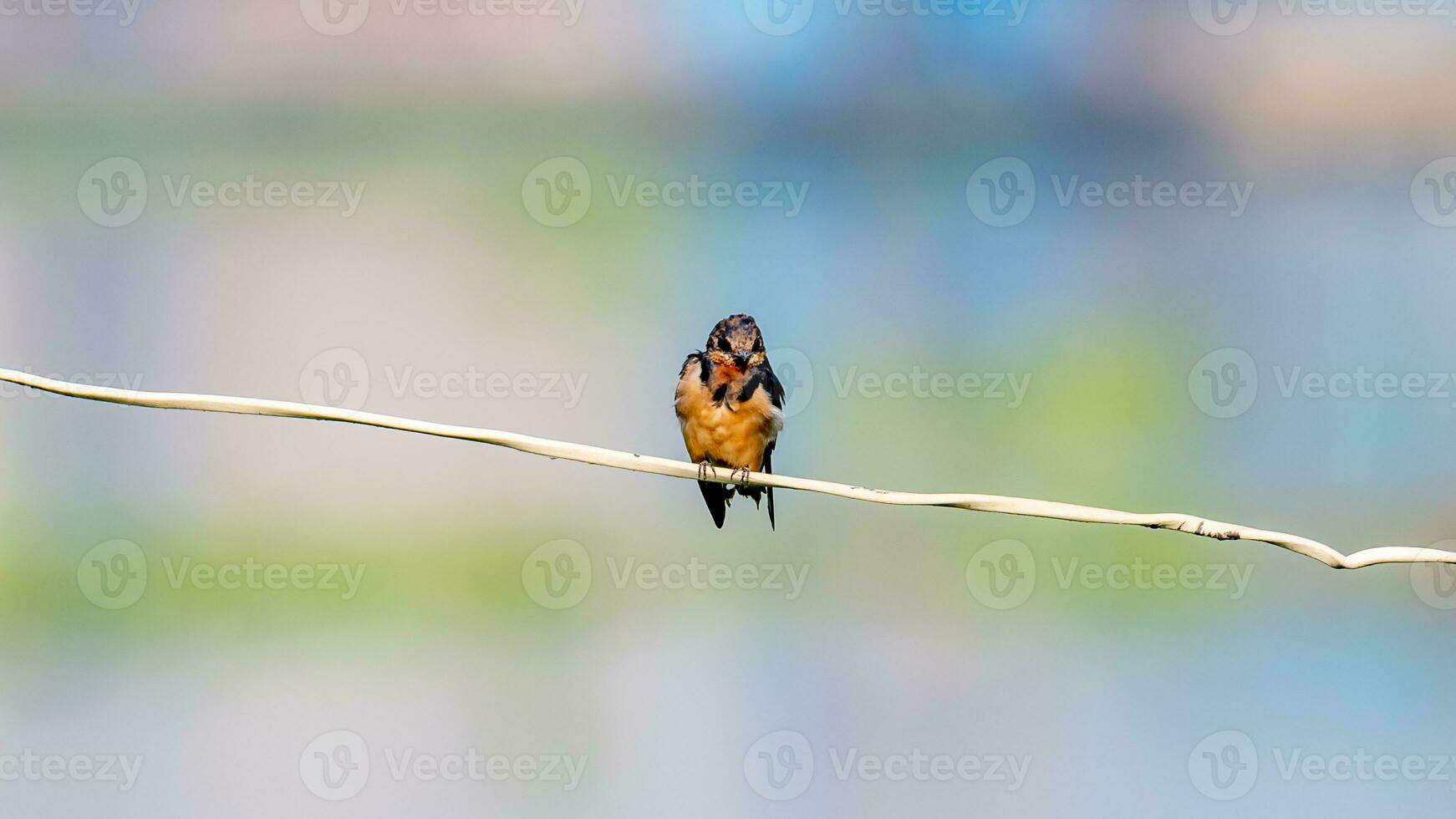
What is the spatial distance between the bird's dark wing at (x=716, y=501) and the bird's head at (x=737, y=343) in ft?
1.55

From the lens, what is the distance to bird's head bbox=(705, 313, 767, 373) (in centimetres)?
389

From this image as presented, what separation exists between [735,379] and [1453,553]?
2383mm

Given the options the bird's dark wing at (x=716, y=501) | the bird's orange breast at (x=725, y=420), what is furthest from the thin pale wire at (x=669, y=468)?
the bird's dark wing at (x=716, y=501)

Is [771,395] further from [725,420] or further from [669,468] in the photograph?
[669,468]

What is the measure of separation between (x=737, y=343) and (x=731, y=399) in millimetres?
171

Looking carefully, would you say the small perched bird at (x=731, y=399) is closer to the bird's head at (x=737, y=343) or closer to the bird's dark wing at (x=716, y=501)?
the bird's head at (x=737, y=343)

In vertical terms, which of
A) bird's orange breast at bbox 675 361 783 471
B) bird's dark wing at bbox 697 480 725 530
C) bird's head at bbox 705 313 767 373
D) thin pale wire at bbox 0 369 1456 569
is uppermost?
bird's head at bbox 705 313 767 373

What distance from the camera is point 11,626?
1083 centimetres

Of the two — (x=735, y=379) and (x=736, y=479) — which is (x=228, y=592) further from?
(x=736, y=479)

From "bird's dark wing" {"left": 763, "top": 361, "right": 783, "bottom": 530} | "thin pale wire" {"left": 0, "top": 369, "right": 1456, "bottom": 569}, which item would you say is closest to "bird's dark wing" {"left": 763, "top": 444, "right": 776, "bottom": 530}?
"bird's dark wing" {"left": 763, "top": 361, "right": 783, "bottom": 530}

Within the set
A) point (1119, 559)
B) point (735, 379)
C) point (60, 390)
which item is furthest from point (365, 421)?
point (1119, 559)

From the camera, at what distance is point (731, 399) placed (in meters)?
3.91

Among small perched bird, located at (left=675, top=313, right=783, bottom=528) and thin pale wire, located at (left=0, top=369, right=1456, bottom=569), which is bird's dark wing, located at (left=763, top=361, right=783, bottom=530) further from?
thin pale wire, located at (left=0, top=369, right=1456, bottom=569)

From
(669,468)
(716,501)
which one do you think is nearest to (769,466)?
(716,501)
